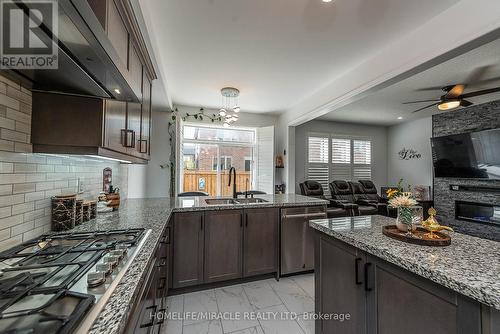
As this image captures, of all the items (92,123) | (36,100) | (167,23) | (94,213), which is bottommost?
(94,213)

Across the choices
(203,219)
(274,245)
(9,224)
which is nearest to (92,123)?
(9,224)

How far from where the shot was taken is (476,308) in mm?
745

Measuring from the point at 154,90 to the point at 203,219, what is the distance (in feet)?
6.85

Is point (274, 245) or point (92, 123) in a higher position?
point (92, 123)

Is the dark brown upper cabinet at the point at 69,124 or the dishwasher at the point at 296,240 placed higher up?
the dark brown upper cabinet at the point at 69,124

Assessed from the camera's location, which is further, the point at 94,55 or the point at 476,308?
the point at 94,55

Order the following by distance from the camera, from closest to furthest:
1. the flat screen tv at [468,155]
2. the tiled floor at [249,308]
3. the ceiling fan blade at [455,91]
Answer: the tiled floor at [249,308] < the ceiling fan blade at [455,91] < the flat screen tv at [468,155]

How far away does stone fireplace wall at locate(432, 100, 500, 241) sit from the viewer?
374 centimetres

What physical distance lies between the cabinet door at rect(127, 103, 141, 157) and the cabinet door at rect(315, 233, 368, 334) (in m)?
1.60

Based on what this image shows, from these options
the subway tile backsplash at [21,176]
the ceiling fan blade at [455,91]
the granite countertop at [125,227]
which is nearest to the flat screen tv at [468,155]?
the ceiling fan blade at [455,91]

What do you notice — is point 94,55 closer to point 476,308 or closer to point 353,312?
point 476,308

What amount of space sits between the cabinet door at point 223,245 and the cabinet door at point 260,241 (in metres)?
0.08

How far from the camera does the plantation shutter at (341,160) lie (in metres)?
5.88

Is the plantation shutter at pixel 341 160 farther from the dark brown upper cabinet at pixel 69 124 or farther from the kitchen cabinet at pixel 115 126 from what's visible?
the dark brown upper cabinet at pixel 69 124
